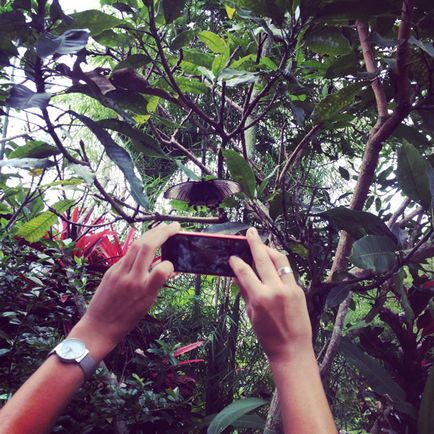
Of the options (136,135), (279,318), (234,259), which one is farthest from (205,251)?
(136,135)

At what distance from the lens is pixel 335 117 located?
951 millimetres

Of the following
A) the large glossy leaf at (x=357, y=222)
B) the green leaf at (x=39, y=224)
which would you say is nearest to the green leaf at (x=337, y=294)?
the large glossy leaf at (x=357, y=222)

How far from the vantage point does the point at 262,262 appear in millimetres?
575

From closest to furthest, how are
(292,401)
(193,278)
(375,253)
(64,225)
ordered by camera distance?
(292,401) → (375,253) → (64,225) → (193,278)

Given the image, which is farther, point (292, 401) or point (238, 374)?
point (238, 374)

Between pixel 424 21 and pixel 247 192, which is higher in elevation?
pixel 424 21

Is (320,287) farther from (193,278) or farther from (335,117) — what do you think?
(193,278)

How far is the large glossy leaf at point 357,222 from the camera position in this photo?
856 millimetres

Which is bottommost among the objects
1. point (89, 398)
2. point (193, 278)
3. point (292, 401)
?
point (292, 401)

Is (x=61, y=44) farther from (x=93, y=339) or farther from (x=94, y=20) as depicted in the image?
(x=93, y=339)

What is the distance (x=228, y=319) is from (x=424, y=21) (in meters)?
1.86

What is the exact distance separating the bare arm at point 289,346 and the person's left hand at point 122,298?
12 cm

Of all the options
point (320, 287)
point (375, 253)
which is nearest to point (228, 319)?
point (320, 287)

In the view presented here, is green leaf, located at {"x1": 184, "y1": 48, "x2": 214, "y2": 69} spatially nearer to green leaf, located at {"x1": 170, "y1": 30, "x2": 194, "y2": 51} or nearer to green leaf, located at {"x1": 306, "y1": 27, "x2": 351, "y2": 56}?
green leaf, located at {"x1": 170, "y1": 30, "x2": 194, "y2": 51}
